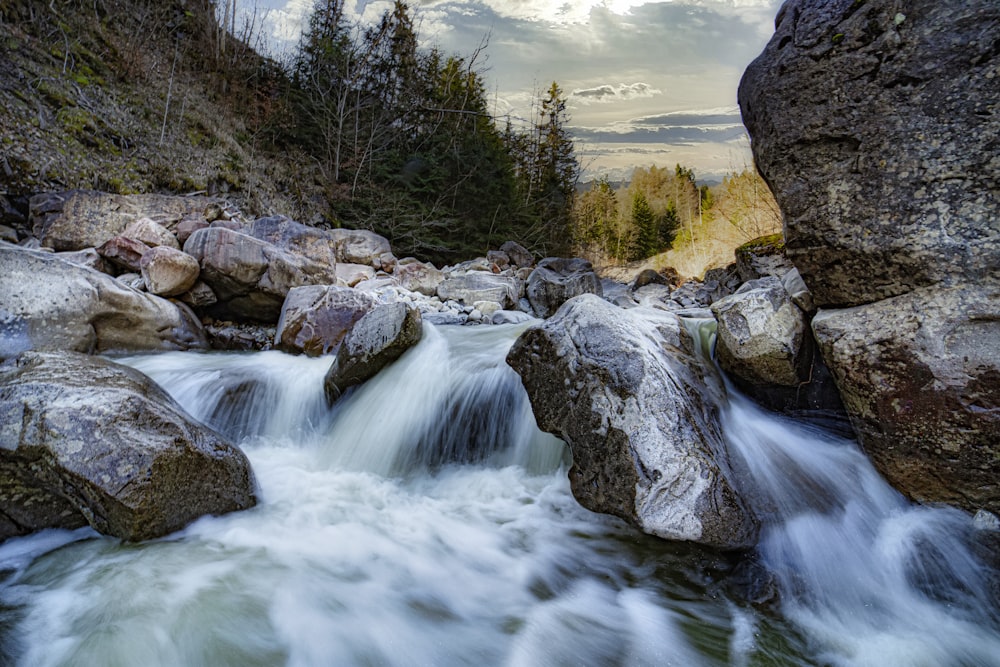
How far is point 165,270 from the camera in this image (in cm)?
597

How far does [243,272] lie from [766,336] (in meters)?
6.18

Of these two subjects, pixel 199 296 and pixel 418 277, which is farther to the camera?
pixel 418 277

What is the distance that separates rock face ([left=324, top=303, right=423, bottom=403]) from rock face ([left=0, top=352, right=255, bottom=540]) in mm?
1841

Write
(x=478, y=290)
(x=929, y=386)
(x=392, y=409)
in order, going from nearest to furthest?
(x=929, y=386) < (x=392, y=409) < (x=478, y=290)

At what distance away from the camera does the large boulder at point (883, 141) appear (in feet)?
7.83

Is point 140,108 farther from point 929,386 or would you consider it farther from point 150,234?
point 929,386

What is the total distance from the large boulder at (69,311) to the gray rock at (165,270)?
1.10 ft

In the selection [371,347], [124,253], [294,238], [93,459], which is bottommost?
[93,459]

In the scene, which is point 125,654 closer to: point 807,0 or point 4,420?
point 4,420

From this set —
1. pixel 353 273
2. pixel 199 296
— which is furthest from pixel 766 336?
pixel 353 273

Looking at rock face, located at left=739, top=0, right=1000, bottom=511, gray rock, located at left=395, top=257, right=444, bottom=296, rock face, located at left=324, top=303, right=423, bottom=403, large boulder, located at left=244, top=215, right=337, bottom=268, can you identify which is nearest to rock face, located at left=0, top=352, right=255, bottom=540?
rock face, located at left=324, top=303, right=423, bottom=403

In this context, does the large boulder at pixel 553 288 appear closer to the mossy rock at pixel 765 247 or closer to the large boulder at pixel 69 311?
the mossy rock at pixel 765 247

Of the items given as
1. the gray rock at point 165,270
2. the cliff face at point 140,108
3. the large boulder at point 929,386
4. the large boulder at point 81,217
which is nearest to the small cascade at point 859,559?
the large boulder at point 929,386

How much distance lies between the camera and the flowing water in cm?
204
